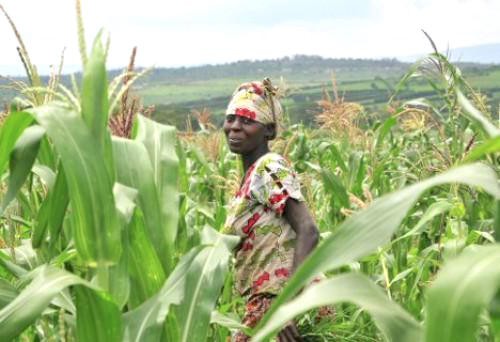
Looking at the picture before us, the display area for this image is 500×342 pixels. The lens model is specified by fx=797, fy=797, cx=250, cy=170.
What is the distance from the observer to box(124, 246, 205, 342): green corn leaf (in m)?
1.87

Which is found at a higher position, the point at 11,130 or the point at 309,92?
the point at 11,130

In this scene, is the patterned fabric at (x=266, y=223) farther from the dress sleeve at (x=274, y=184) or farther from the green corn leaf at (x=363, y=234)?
the green corn leaf at (x=363, y=234)

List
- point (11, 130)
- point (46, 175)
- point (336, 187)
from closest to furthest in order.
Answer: point (11, 130) < point (46, 175) < point (336, 187)

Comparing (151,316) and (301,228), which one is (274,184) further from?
(151,316)

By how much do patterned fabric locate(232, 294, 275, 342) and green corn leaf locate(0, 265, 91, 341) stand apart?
1.44 meters


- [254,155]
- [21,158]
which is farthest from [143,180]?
[254,155]

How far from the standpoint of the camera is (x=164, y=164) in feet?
7.37

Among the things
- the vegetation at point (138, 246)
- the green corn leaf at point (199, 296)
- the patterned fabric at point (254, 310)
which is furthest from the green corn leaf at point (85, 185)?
the patterned fabric at point (254, 310)

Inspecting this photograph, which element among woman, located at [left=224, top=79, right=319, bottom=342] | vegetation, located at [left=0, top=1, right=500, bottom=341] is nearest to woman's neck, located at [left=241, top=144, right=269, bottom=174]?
woman, located at [left=224, top=79, right=319, bottom=342]

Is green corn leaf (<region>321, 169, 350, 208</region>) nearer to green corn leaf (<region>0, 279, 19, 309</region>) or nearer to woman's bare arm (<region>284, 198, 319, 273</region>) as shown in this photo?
woman's bare arm (<region>284, 198, 319, 273</region>)

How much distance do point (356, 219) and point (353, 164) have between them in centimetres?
415

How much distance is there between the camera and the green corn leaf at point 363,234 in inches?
50.3

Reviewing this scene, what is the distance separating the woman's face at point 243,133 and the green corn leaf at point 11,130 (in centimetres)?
138

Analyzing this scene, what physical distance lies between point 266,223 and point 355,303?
1860 millimetres
